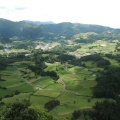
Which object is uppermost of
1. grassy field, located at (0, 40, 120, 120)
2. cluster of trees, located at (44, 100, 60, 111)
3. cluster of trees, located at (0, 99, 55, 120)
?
cluster of trees, located at (0, 99, 55, 120)

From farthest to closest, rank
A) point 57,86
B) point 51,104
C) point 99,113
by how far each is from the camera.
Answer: point 57,86 → point 51,104 → point 99,113

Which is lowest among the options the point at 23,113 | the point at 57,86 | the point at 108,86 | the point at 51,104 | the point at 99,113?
the point at 57,86

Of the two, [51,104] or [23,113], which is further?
[51,104]

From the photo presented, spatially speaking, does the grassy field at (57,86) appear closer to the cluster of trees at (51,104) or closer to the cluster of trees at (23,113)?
the cluster of trees at (51,104)

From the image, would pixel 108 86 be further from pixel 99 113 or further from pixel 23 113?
pixel 23 113

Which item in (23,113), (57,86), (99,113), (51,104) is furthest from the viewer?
(57,86)

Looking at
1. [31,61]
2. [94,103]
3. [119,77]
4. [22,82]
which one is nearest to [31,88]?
[22,82]

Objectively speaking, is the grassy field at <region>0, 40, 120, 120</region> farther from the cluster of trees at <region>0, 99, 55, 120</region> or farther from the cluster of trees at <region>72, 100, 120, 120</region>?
the cluster of trees at <region>0, 99, 55, 120</region>

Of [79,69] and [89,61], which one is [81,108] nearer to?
[79,69]

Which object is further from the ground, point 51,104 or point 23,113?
point 23,113

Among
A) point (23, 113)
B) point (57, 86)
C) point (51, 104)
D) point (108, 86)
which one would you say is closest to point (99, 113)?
point (51, 104)

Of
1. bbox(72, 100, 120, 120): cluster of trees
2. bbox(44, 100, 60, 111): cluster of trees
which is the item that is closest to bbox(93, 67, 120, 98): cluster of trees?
bbox(72, 100, 120, 120): cluster of trees
